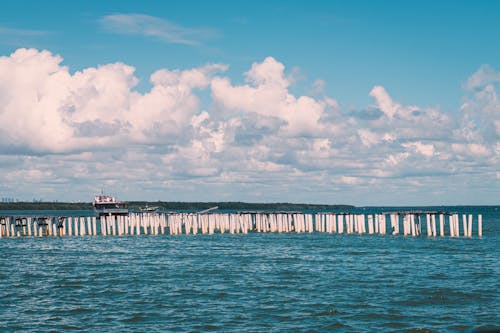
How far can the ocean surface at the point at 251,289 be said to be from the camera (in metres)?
22.8

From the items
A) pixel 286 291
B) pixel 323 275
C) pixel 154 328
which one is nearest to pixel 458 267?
pixel 323 275

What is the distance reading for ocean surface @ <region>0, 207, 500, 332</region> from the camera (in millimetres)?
22828

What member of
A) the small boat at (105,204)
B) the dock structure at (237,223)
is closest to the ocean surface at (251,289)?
the dock structure at (237,223)

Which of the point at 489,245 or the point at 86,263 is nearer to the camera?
the point at 86,263

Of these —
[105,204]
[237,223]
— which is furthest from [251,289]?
[105,204]

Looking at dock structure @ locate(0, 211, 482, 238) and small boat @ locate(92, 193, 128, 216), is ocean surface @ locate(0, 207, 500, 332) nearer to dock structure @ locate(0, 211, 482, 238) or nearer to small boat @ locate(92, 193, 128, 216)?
dock structure @ locate(0, 211, 482, 238)

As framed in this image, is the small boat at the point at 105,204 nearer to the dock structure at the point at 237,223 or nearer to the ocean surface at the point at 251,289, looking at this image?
the dock structure at the point at 237,223

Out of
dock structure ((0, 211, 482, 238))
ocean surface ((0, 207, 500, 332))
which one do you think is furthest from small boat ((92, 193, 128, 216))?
ocean surface ((0, 207, 500, 332))

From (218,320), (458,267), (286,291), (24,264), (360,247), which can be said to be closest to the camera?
(218,320)

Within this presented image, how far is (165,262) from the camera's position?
40.8 m

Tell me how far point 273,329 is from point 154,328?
4.08 meters

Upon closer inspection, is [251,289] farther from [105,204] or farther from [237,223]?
[105,204]

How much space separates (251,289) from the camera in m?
29.5

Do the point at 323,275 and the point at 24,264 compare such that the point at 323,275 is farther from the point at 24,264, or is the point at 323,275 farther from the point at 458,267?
the point at 24,264
